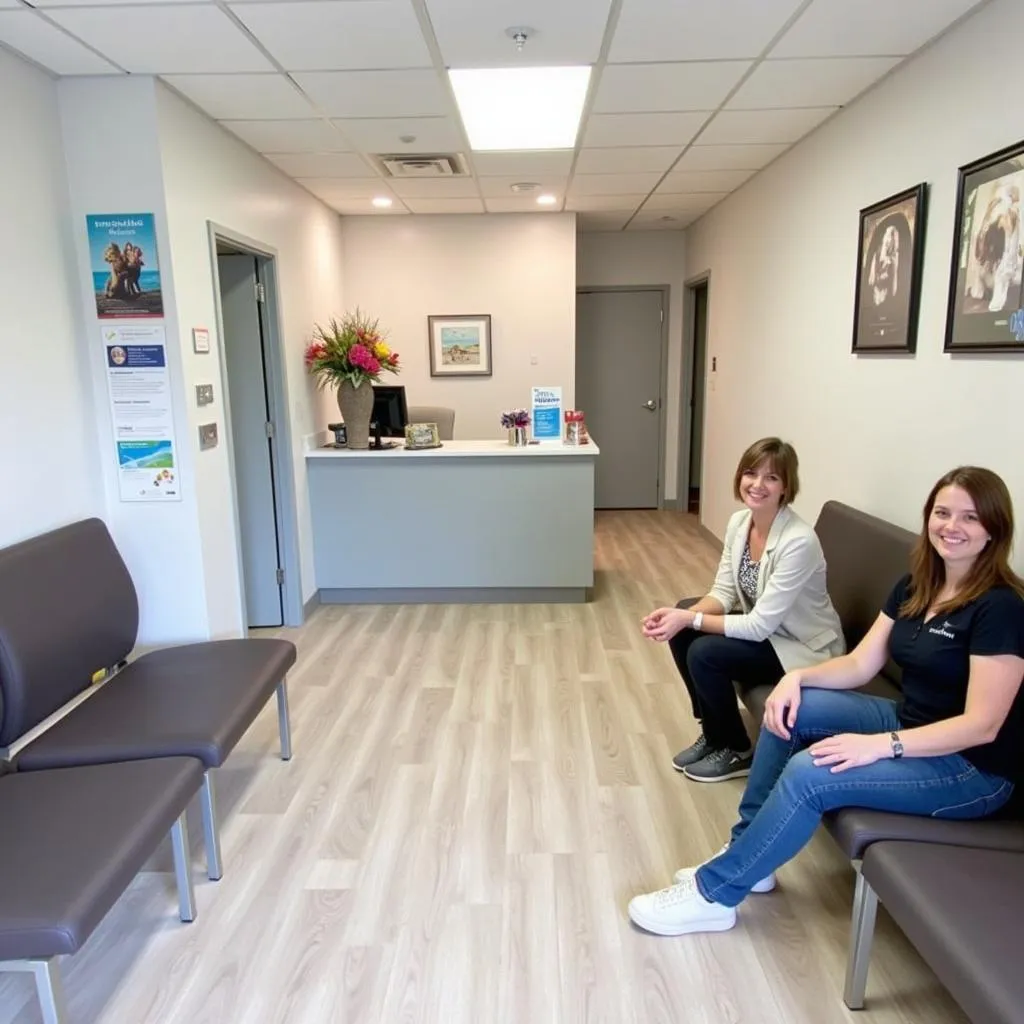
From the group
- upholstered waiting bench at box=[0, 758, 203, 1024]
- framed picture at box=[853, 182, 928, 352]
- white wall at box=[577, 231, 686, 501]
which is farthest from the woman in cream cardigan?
white wall at box=[577, 231, 686, 501]

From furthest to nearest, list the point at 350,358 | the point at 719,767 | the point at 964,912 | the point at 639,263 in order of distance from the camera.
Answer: the point at 639,263, the point at 350,358, the point at 719,767, the point at 964,912

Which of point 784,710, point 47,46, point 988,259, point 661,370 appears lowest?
point 784,710

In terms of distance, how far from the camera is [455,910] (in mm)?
1960

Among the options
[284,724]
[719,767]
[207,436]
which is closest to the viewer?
[719,767]

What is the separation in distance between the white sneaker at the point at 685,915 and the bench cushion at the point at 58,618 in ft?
5.81

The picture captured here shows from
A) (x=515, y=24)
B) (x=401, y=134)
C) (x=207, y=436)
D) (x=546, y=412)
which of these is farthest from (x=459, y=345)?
(x=515, y=24)

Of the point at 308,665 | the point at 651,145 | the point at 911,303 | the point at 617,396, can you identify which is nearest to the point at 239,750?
the point at 308,665

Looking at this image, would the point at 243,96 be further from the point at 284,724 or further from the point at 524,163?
the point at 284,724

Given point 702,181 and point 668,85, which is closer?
point 668,85

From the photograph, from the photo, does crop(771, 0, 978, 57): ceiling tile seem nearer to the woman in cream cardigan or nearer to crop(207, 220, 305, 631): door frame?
the woman in cream cardigan

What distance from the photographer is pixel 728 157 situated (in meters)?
3.96

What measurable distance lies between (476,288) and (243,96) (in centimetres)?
290

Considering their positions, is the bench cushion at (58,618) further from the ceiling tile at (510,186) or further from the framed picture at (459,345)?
the framed picture at (459,345)

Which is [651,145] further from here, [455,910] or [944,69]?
[455,910]
